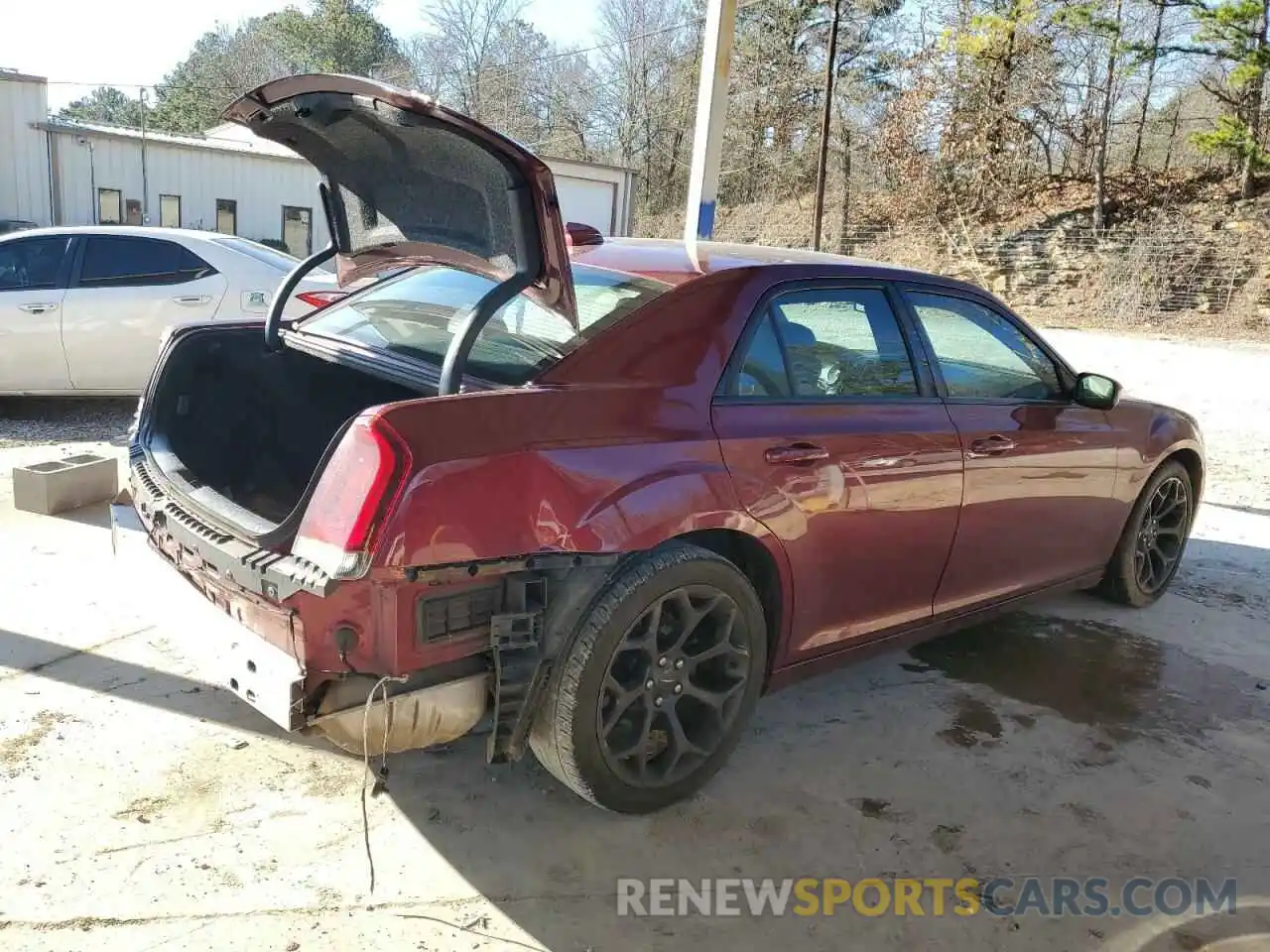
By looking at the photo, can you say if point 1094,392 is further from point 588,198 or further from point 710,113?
point 588,198

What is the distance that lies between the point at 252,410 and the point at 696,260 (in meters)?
1.70

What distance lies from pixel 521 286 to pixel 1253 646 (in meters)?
3.87

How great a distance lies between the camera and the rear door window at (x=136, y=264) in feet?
23.6

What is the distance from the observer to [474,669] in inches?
98.2

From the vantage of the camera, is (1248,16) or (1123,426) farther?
(1248,16)

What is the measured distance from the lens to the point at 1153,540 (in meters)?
4.83

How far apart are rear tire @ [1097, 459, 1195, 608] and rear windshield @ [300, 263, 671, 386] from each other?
289 cm

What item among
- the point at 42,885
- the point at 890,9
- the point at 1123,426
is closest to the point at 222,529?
the point at 42,885

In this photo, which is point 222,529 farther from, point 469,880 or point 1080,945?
point 1080,945

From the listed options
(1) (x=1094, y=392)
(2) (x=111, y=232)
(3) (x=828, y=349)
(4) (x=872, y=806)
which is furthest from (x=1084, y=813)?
(2) (x=111, y=232)

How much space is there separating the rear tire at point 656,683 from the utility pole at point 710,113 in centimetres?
460

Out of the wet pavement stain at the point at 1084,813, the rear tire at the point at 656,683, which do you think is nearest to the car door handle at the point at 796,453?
the rear tire at the point at 656,683

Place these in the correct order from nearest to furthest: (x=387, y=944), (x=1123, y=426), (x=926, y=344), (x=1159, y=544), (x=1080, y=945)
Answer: (x=387, y=944)
(x=1080, y=945)
(x=926, y=344)
(x=1123, y=426)
(x=1159, y=544)

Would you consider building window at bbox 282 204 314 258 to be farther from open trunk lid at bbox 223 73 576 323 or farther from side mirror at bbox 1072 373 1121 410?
side mirror at bbox 1072 373 1121 410
